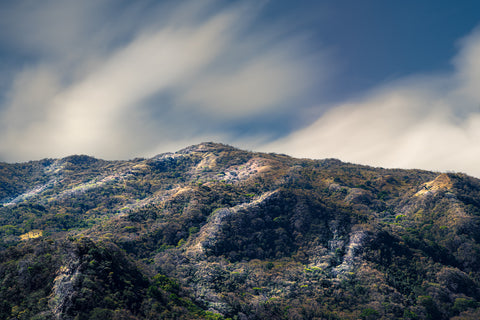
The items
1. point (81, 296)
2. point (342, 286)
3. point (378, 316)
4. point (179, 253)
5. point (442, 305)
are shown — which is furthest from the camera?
point (179, 253)

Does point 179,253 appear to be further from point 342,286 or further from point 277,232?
point 342,286

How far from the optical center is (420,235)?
169875 millimetres

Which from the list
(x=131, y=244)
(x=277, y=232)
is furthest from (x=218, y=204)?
(x=131, y=244)

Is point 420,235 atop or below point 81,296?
atop

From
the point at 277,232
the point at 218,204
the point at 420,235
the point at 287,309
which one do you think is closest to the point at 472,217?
the point at 420,235

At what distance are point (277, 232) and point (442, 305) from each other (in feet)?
259

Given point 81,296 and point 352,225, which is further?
point 352,225

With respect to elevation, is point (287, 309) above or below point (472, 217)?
below

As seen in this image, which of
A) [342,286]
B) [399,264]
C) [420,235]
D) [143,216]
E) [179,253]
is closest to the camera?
[342,286]

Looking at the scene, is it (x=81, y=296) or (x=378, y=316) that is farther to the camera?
(x=378, y=316)

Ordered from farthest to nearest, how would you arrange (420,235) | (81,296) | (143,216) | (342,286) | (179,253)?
(143,216) → (420,235) → (179,253) → (342,286) → (81,296)

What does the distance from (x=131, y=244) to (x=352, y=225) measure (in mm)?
113922

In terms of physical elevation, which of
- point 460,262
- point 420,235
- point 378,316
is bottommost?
point 378,316

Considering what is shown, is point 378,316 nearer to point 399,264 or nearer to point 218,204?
point 399,264
